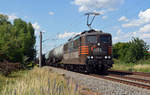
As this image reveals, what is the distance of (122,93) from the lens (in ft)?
24.1

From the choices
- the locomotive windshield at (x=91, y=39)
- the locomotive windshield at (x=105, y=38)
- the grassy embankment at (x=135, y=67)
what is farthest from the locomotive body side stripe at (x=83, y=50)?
the grassy embankment at (x=135, y=67)

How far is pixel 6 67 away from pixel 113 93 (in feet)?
32.9

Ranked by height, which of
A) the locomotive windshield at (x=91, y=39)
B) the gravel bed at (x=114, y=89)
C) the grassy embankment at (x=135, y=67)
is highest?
the locomotive windshield at (x=91, y=39)

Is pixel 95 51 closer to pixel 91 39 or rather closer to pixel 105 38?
pixel 91 39

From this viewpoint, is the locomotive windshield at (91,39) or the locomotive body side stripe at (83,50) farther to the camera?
the locomotive windshield at (91,39)

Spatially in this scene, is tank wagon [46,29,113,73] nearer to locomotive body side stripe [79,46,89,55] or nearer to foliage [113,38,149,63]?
locomotive body side stripe [79,46,89,55]

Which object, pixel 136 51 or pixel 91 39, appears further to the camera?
pixel 136 51

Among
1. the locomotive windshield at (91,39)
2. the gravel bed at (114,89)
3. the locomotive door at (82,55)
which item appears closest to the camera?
the gravel bed at (114,89)

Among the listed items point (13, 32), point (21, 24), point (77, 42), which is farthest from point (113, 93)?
point (21, 24)

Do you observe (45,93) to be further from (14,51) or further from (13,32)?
(13,32)

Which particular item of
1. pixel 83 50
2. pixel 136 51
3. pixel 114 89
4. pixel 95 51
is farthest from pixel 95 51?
pixel 136 51

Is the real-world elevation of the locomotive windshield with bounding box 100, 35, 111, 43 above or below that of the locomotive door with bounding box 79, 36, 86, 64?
above

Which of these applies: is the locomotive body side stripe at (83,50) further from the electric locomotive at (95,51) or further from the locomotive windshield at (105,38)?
the locomotive windshield at (105,38)

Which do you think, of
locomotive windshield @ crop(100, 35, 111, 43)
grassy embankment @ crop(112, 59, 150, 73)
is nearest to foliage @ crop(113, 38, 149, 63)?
grassy embankment @ crop(112, 59, 150, 73)
